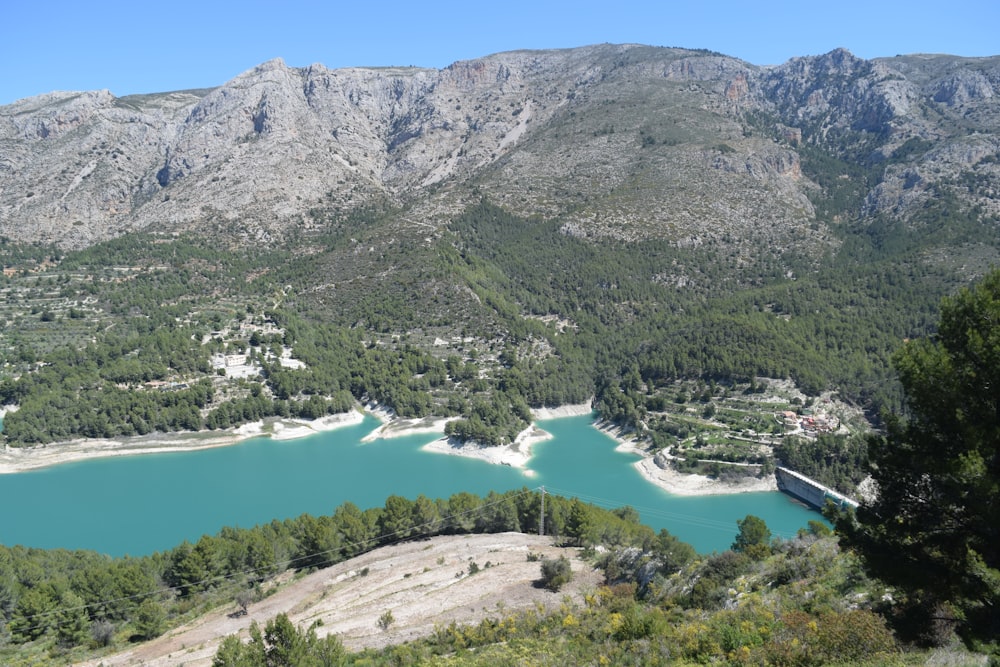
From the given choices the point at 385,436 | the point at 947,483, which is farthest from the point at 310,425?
the point at 947,483

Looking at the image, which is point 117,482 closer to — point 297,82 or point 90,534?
point 90,534

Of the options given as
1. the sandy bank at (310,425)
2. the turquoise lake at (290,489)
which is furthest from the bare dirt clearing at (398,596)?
the sandy bank at (310,425)

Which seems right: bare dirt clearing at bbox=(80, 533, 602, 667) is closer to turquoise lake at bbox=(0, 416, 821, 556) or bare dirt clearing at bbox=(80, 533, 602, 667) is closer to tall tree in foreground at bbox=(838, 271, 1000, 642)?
tall tree in foreground at bbox=(838, 271, 1000, 642)

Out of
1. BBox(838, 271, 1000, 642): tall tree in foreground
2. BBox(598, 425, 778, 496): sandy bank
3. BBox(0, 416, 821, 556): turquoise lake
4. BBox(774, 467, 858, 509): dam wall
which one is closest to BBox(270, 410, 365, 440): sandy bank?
BBox(0, 416, 821, 556): turquoise lake

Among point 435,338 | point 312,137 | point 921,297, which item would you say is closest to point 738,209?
point 921,297

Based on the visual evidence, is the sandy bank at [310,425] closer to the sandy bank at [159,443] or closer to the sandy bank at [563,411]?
the sandy bank at [159,443]
